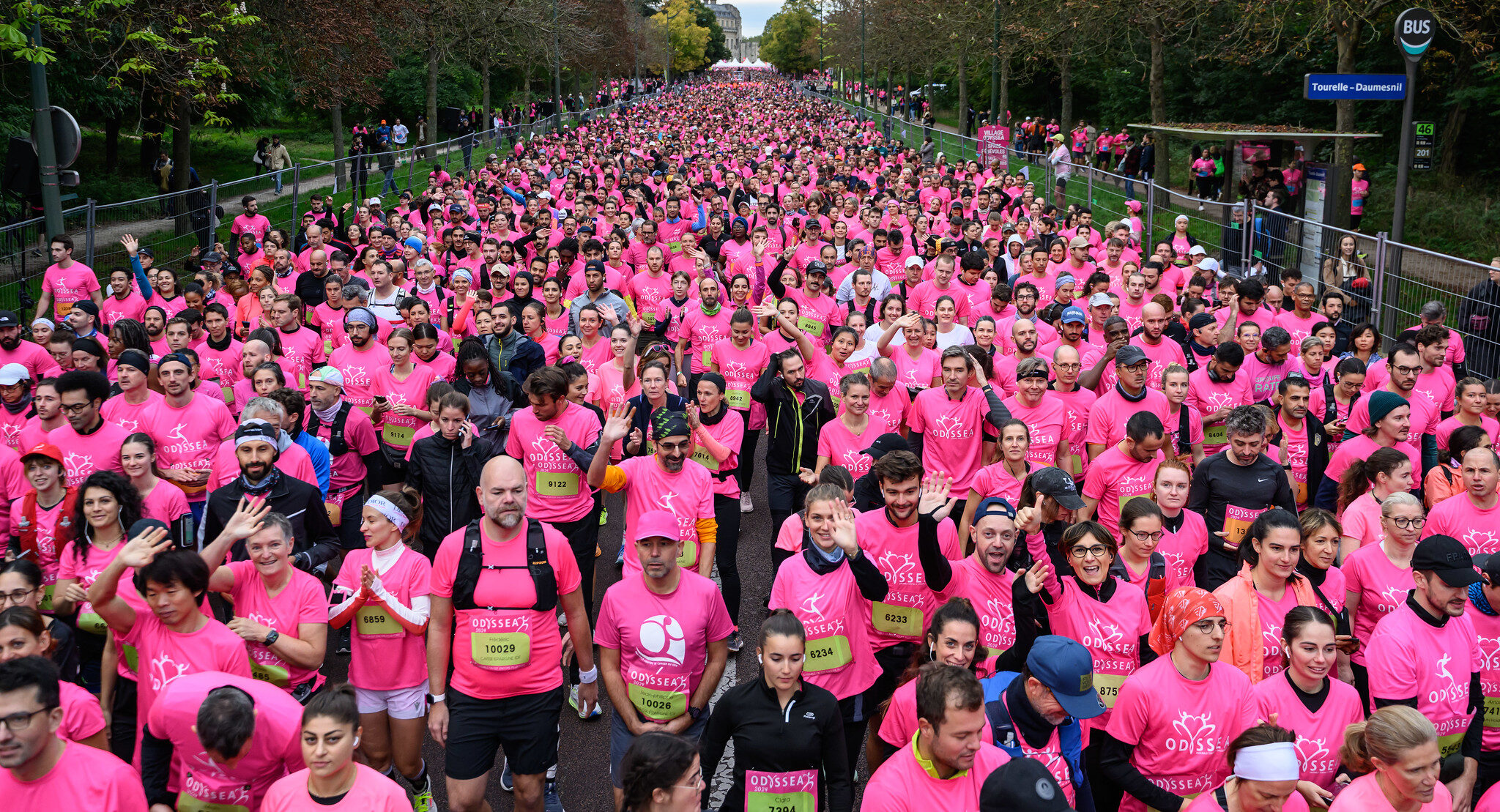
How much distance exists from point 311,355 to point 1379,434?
8.25m

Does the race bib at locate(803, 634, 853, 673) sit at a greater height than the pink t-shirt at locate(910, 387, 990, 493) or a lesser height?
lesser

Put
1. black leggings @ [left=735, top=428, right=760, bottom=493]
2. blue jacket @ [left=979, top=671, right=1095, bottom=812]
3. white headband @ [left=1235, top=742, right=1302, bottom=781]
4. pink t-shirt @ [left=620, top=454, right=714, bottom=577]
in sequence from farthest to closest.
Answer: black leggings @ [left=735, top=428, right=760, bottom=493]
pink t-shirt @ [left=620, top=454, right=714, bottom=577]
blue jacket @ [left=979, top=671, right=1095, bottom=812]
white headband @ [left=1235, top=742, right=1302, bottom=781]

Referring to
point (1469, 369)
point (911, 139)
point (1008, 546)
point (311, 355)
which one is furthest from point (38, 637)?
point (911, 139)

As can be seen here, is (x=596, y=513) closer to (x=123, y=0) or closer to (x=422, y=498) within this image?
(x=422, y=498)

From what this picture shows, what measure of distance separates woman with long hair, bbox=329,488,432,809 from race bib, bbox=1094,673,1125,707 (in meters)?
3.04

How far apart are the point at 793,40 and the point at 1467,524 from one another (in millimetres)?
151243

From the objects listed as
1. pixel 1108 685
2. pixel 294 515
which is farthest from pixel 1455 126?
pixel 294 515

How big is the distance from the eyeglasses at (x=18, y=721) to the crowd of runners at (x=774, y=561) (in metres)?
0.01

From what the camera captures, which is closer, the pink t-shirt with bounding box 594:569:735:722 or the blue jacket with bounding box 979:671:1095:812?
the blue jacket with bounding box 979:671:1095:812

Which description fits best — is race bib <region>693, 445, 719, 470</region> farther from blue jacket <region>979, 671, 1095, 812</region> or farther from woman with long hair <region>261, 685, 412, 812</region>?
woman with long hair <region>261, 685, 412, 812</region>

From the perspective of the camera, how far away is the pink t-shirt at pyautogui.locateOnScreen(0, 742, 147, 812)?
3844mm

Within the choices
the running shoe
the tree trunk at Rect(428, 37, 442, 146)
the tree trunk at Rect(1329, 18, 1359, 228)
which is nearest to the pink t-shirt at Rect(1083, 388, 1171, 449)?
the running shoe

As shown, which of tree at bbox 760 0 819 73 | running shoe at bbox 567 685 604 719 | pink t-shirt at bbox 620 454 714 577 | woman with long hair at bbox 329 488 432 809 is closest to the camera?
woman with long hair at bbox 329 488 432 809

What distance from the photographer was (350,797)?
3.87 m
